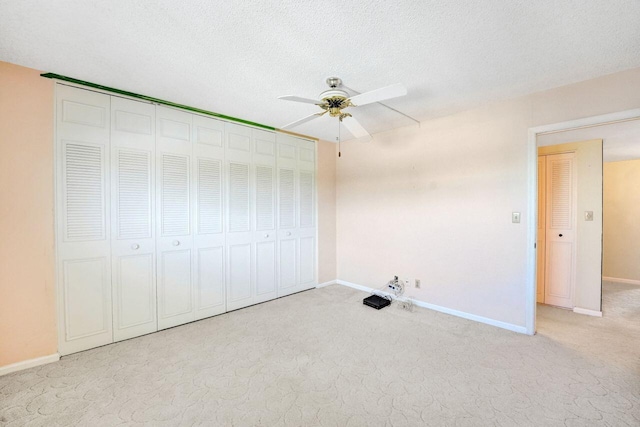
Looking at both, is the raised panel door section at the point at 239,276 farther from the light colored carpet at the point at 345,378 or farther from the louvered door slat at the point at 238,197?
the light colored carpet at the point at 345,378

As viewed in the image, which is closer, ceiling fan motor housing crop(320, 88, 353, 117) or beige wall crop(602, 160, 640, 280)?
ceiling fan motor housing crop(320, 88, 353, 117)

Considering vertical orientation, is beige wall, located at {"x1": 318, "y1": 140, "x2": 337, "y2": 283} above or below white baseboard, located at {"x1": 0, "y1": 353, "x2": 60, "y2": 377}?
above

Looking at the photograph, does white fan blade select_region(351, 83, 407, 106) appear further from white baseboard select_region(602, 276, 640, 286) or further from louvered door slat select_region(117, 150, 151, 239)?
white baseboard select_region(602, 276, 640, 286)

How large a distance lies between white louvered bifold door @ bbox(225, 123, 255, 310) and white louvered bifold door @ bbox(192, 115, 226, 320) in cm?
9

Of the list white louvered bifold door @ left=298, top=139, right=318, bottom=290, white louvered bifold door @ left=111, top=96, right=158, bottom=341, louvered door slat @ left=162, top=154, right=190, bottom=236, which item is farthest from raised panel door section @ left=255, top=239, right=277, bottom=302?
white louvered bifold door @ left=111, top=96, right=158, bottom=341

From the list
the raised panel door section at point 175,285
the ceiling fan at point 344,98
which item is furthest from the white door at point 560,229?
the raised panel door section at point 175,285

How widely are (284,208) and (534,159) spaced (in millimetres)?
3050

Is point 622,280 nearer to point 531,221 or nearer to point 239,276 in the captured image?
point 531,221

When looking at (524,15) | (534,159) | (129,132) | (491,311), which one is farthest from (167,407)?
(534,159)

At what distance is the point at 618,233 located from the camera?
478 centimetres

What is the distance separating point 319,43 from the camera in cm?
185

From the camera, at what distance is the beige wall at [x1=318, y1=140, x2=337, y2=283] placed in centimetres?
442

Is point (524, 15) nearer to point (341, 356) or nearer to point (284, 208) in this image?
point (341, 356)

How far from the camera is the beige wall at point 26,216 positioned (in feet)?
6.88
